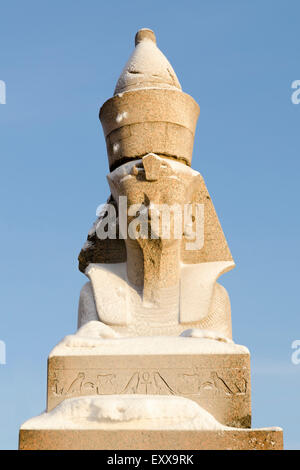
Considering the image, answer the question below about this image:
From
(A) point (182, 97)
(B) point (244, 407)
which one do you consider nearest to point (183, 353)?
(B) point (244, 407)

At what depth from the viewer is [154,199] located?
5418 mm

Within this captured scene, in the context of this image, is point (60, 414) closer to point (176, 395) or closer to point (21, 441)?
point (21, 441)

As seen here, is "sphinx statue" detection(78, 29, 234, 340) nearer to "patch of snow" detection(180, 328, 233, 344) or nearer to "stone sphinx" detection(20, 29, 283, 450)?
"stone sphinx" detection(20, 29, 283, 450)

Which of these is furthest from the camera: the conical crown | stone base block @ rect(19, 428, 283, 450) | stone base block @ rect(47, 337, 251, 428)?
the conical crown

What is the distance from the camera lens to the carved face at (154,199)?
17.6 ft

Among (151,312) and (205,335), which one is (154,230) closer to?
(151,312)

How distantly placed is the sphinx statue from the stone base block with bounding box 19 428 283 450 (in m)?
1.29

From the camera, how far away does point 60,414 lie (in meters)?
4.07

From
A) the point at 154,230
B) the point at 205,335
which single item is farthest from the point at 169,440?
the point at 154,230

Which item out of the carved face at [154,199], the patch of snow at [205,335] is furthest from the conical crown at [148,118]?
the patch of snow at [205,335]

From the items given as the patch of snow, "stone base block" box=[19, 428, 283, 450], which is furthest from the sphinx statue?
"stone base block" box=[19, 428, 283, 450]

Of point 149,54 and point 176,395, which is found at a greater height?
point 149,54

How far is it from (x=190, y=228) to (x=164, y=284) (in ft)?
1.94

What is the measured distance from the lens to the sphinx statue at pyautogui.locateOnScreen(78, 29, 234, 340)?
534 centimetres
